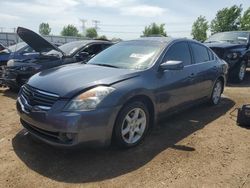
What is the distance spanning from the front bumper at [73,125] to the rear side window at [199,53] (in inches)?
106

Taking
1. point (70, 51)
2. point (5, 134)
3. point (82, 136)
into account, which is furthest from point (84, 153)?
point (70, 51)

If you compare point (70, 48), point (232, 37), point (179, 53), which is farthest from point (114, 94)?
point (232, 37)

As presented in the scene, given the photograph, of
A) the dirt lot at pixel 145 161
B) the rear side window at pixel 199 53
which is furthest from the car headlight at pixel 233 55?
the dirt lot at pixel 145 161

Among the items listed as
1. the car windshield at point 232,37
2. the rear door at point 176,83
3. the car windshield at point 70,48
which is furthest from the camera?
the car windshield at point 232,37

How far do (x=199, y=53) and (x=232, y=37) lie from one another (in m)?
5.69

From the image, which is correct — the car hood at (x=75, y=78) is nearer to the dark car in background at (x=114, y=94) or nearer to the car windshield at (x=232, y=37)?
the dark car in background at (x=114, y=94)

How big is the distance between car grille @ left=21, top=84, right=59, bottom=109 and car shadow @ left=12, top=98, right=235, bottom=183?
689 millimetres

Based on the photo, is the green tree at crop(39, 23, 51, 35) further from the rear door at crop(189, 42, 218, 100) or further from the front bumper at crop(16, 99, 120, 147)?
the front bumper at crop(16, 99, 120, 147)

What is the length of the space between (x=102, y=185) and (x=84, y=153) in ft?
2.85

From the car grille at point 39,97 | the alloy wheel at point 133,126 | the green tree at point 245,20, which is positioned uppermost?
the green tree at point 245,20

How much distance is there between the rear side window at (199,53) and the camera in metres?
6.20

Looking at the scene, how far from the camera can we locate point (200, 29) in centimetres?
4441

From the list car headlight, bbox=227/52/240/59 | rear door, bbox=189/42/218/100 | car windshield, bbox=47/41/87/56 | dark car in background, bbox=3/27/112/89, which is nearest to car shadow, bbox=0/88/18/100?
dark car in background, bbox=3/27/112/89

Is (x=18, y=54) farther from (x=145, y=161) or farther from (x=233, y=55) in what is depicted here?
(x=145, y=161)
